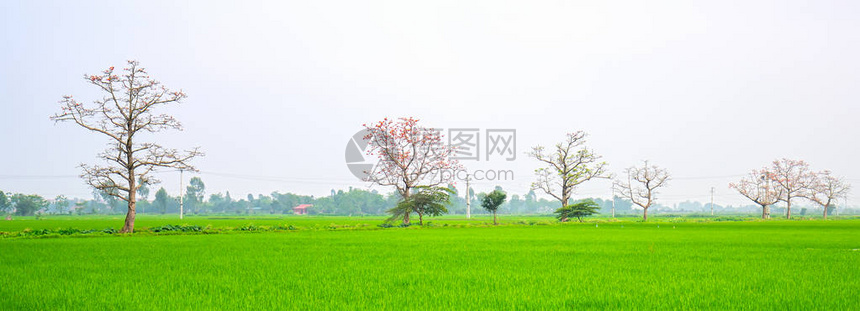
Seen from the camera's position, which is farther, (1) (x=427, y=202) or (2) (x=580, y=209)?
(2) (x=580, y=209)

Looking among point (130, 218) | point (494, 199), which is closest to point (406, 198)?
point (494, 199)

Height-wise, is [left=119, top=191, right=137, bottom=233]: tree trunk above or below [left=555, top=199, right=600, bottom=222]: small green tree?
above

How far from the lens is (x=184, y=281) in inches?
311

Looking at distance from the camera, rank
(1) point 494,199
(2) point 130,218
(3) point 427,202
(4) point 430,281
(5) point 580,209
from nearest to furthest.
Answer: (4) point 430,281 → (2) point 130,218 → (3) point 427,202 → (1) point 494,199 → (5) point 580,209

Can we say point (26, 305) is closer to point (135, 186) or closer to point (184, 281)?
point (184, 281)

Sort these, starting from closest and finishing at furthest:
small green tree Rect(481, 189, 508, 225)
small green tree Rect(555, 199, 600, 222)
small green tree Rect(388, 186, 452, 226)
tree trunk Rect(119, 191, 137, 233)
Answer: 1. tree trunk Rect(119, 191, 137, 233)
2. small green tree Rect(388, 186, 452, 226)
3. small green tree Rect(481, 189, 508, 225)
4. small green tree Rect(555, 199, 600, 222)

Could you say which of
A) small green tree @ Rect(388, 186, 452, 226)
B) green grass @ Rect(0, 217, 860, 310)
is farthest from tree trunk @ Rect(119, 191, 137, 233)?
small green tree @ Rect(388, 186, 452, 226)

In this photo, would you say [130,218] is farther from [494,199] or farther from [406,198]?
[494,199]

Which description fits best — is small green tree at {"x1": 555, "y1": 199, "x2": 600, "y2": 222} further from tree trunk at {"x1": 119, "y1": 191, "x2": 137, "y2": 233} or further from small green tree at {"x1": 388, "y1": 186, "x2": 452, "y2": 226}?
tree trunk at {"x1": 119, "y1": 191, "x2": 137, "y2": 233}

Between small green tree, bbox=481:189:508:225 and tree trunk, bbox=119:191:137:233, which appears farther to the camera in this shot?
small green tree, bbox=481:189:508:225

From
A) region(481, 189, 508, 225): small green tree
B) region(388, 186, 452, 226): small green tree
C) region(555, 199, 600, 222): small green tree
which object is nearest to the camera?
region(388, 186, 452, 226): small green tree

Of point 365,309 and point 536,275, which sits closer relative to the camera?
point 365,309

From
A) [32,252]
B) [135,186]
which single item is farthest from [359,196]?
[32,252]

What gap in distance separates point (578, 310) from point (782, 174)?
84179mm
